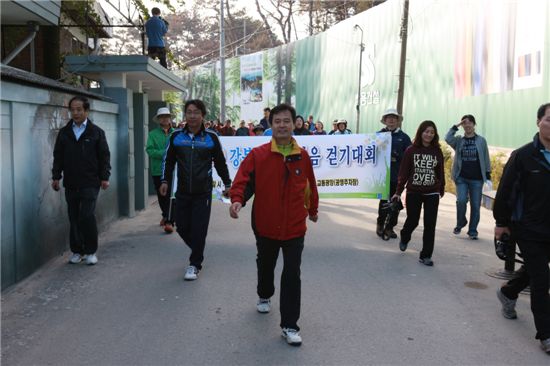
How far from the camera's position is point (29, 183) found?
6258 millimetres

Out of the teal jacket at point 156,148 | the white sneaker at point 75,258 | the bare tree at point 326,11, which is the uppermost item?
the bare tree at point 326,11

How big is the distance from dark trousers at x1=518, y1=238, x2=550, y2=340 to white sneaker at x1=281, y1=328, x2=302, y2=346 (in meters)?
1.76

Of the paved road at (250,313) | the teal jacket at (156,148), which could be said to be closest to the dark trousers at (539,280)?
the paved road at (250,313)

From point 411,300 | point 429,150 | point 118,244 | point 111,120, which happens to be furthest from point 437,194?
point 111,120

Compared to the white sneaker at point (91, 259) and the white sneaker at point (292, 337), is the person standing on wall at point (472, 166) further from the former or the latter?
the white sneaker at point (91, 259)

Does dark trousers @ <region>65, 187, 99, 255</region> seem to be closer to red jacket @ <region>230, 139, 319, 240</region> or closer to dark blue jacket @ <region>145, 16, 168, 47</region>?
red jacket @ <region>230, 139, 319, 240</region>

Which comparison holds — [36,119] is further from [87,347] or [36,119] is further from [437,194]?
[437,194]

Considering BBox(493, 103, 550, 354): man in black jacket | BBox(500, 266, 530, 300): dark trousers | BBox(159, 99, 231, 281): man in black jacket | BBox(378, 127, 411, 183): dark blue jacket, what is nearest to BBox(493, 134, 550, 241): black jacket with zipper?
BBox(493, 103, 550, 354): man in black jacket

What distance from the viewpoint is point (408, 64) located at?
21.5m

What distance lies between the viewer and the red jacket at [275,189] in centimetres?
443

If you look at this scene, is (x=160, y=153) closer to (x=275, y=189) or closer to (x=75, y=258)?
(x=75, y=258)

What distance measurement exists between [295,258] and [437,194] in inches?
126

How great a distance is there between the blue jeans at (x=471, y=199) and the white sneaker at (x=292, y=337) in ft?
16.9

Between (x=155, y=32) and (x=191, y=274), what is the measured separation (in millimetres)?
8116
